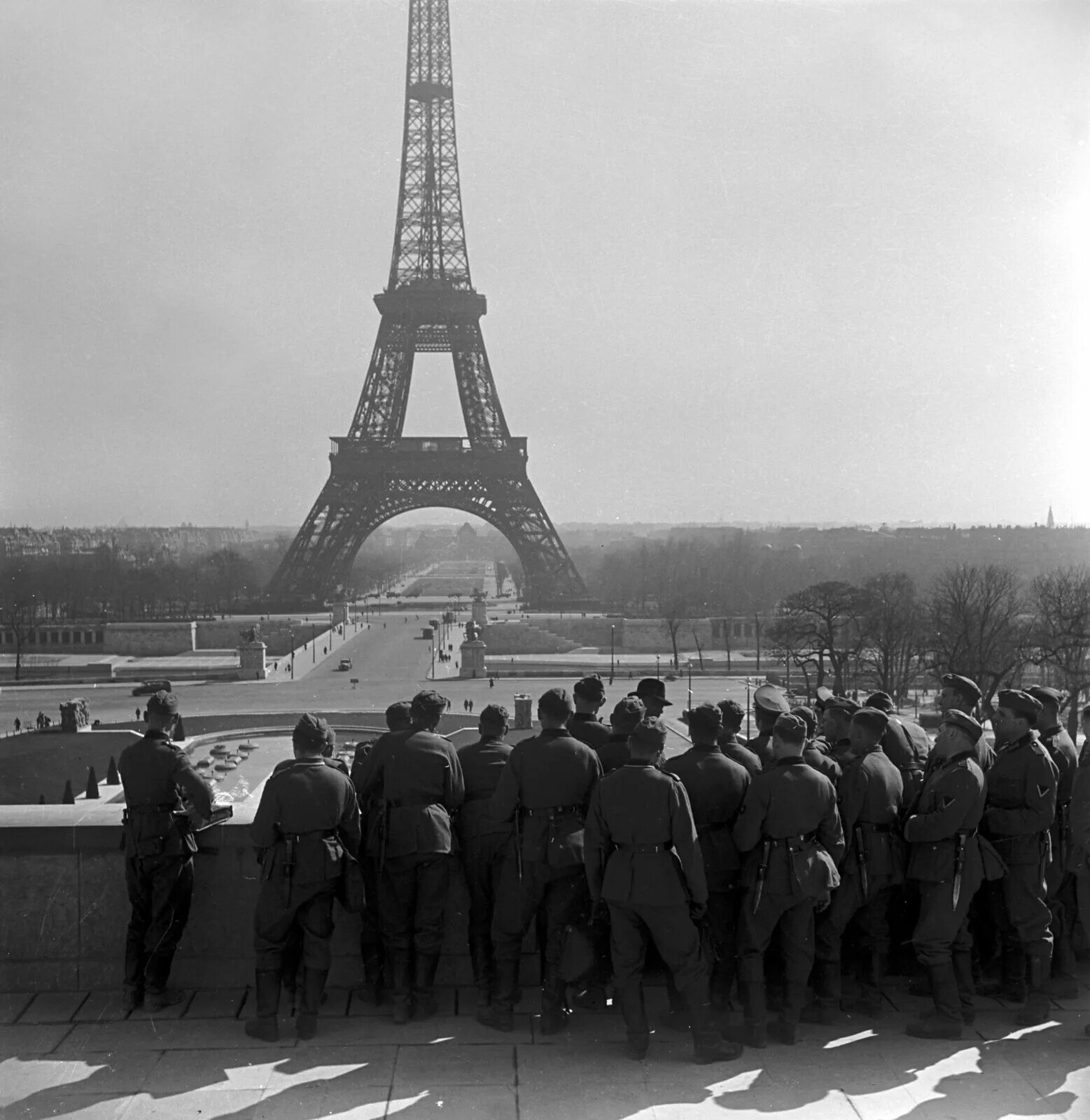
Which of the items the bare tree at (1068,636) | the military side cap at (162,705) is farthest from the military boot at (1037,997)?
the bare tree at (1068,636)

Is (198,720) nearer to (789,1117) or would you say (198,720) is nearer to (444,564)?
(789,1117)

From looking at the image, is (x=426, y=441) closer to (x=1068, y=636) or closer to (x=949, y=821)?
(x=1068, y=636)

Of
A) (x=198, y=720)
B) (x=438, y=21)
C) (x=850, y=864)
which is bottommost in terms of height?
(x=198, y=720)

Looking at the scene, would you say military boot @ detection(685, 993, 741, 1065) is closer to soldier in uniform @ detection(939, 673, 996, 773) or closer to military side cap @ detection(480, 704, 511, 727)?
military side cap @ detection(480, 704, 511, 727)

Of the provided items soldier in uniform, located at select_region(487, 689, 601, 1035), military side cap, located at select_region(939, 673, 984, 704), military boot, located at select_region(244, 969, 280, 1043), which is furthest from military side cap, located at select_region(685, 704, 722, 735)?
military boot, located at select_region(244, 969, 280, 1043)

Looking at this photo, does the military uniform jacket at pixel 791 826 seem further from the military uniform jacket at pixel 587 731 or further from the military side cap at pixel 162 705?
the military side cap at pixel 162 705

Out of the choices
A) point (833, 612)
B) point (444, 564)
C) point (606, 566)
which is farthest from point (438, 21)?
point (444, 564)
